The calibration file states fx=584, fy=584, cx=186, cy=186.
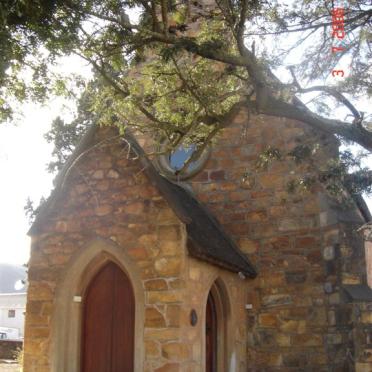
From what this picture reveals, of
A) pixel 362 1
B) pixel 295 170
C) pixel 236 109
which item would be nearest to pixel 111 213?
pixel 236 109

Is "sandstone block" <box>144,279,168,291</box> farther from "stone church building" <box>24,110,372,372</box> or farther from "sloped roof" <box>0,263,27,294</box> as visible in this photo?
"sloped roof" <box>0,263,27,294</box>

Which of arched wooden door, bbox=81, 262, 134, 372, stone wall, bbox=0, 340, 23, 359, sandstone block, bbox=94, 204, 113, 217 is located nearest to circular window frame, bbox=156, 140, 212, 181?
sandstone block, bbox=94, 204, 113, 217

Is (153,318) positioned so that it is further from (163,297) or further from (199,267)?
Answer: (199,267)

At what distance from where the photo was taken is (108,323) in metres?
9.42

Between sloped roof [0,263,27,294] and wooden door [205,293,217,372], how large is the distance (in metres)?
55.6

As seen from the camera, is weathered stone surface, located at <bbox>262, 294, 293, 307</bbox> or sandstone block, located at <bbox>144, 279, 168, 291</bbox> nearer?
sandstone block, located at <bbox>144, 279, 168, 291</bbox>

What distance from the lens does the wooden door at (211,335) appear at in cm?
1025

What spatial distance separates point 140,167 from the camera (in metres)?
9.31

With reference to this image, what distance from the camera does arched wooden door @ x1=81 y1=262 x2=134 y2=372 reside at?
920 centimetres

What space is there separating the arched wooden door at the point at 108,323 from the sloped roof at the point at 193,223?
1346 mm

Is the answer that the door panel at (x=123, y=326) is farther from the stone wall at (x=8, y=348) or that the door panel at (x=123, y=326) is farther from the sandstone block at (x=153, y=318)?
the stone wall at (x=8, y=348)

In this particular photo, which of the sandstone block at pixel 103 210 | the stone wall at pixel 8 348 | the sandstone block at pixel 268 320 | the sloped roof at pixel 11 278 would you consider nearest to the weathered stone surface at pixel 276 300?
the sandstone block at pixel 268 320

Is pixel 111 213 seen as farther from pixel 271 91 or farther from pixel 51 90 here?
pixel 271 91

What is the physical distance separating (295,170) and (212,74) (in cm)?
319
